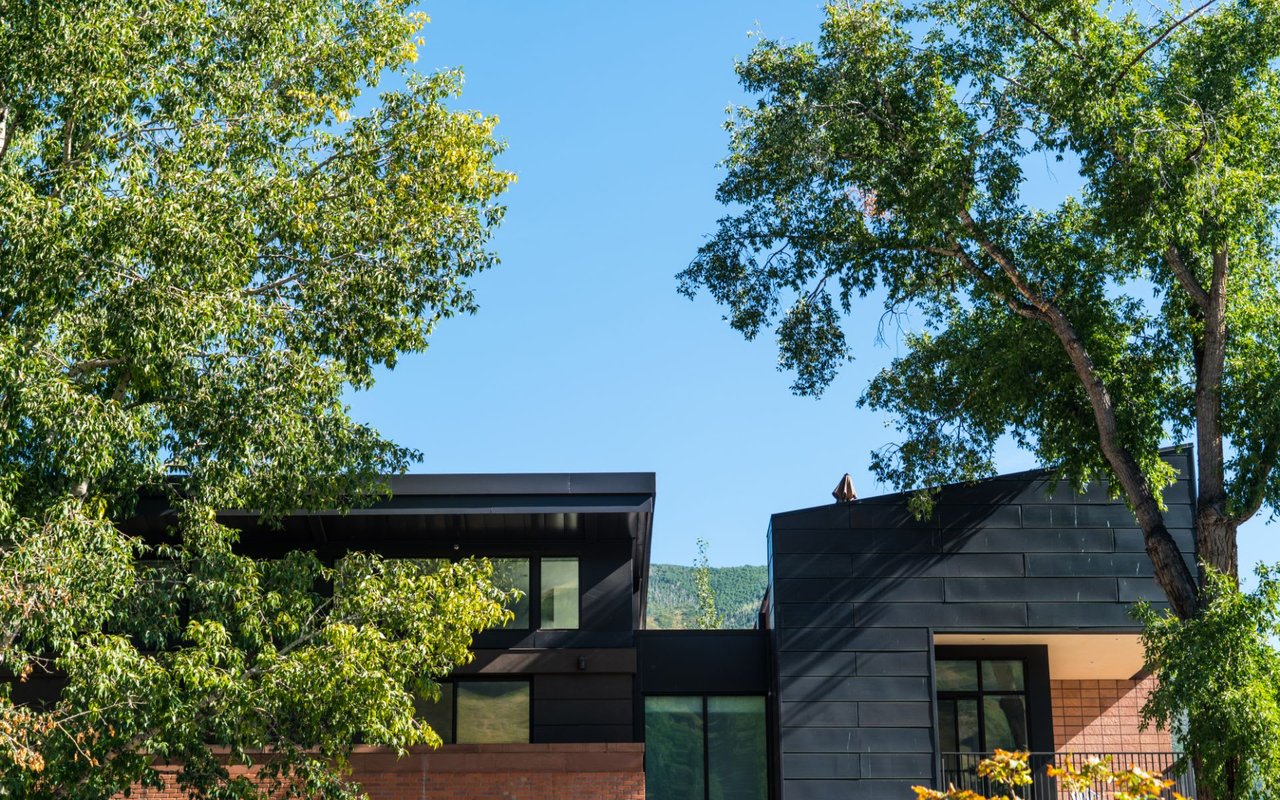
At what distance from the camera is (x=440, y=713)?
1806cm

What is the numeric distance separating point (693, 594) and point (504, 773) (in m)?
62.0

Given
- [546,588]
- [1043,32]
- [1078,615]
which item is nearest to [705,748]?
[546,588]

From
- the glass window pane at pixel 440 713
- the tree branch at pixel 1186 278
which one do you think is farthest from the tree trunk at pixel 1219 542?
the glass window pane at pixel 440 713

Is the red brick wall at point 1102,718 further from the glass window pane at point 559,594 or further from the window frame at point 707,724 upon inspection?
the glass window pane at point 559,594

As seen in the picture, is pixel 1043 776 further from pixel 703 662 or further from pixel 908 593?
pixel 703 662

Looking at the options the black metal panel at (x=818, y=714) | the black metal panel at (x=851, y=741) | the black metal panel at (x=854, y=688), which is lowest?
the black metal panel at (x=851, y=741)

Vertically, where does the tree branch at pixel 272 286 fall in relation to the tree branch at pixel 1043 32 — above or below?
below

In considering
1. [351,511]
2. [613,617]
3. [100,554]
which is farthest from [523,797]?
[100,554]

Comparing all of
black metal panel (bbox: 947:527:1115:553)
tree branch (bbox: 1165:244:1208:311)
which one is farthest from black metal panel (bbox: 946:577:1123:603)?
tree branch (bbox: 1165:244:1208:311)

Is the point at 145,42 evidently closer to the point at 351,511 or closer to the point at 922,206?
the point at 351,511

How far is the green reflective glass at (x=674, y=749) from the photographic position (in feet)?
60.8

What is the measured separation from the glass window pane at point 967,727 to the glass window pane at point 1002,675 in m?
0.33

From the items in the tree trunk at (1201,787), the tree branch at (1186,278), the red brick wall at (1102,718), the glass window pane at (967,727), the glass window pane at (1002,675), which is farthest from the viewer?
the red brick wall at (1102,718)

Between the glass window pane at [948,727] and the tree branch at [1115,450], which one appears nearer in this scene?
the tree branch at [1115,450]
